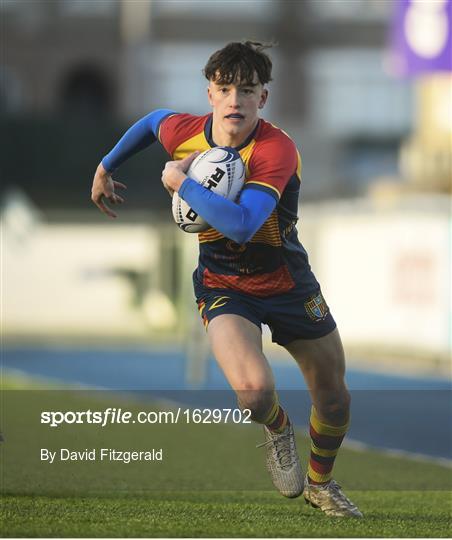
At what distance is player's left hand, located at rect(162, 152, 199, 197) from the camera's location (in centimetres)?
710

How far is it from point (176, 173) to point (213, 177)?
0.55 feet

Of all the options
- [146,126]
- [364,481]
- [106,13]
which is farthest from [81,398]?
[106,13]

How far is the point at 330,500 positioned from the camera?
778 centimetres

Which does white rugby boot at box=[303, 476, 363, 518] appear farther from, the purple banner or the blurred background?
the purple banner

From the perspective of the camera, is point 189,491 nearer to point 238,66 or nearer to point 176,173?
point 176,173

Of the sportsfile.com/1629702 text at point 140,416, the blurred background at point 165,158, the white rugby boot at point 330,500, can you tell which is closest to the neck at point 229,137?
the white rugby boot at point 330,500

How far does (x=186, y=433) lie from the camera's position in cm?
1208

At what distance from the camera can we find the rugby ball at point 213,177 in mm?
7129

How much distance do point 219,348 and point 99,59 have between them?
35.5 metres

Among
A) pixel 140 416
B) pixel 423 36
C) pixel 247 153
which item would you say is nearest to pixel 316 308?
pixel 247 153

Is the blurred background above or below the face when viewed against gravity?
below

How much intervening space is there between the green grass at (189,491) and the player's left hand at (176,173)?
1548 mm

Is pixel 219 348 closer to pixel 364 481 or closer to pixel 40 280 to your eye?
pixel 364 481

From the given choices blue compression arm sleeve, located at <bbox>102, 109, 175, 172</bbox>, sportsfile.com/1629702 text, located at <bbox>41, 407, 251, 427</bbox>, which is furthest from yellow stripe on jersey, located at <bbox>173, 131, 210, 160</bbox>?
sportsfile.com/1629702 text, located at <bbox>41, 407, 251, 427</bbox>
